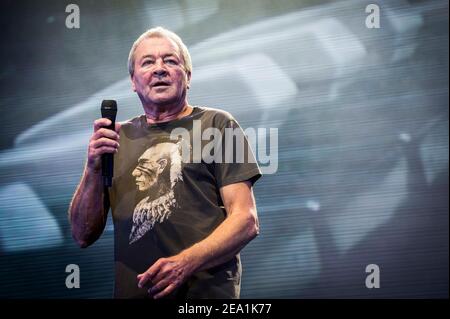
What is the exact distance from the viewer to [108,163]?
1708 mm

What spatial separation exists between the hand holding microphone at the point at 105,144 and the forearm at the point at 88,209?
0.20ft

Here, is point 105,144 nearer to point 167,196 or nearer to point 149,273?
point 167,196

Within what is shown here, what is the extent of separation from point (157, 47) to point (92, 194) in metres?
0.53

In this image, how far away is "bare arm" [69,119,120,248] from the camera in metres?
1.68

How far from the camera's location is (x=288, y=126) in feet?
7.86

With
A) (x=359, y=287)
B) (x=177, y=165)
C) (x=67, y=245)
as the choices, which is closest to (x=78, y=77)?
(x=67, y=245)

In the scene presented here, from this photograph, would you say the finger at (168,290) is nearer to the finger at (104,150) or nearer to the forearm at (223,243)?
the forearm at (223,243)

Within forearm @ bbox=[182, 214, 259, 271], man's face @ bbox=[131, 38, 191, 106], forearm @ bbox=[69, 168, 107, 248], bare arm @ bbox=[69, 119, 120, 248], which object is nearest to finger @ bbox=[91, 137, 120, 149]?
bare arm @ bbox=[69, 119, 120, 248]

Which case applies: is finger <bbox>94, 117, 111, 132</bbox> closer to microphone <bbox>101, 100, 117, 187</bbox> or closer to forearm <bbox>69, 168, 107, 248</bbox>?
microphone <bbox>101, 100, 117, 187</bbox>

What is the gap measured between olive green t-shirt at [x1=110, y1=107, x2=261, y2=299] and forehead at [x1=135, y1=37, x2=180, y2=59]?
0.24 meters

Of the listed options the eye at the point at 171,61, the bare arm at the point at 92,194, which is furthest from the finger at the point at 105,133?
the eye at the point at 171,61

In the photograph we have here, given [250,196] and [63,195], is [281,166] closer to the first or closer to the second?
[250,196]

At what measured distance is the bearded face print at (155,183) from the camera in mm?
1785

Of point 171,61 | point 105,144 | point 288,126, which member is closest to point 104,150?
point 105,144
